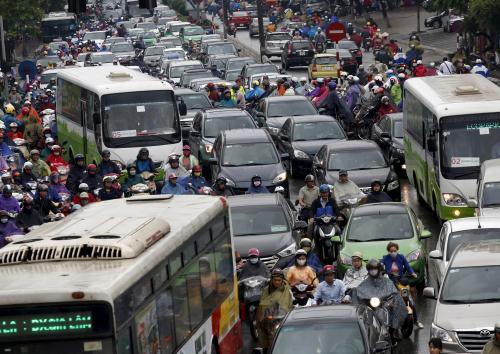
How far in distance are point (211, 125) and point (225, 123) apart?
367 mm

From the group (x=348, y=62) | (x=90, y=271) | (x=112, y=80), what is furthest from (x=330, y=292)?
(x=348, y=62)

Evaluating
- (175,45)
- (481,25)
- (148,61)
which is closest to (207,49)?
(148,61)

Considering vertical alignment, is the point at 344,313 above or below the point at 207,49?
above

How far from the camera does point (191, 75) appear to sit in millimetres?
54469

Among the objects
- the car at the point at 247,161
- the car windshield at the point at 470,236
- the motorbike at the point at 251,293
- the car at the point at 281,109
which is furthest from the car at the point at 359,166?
the motorbike at the point at 251,293

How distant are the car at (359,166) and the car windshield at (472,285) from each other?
1074 centimetres

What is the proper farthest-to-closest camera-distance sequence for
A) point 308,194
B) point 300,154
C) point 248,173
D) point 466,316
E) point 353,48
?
point 353,48
point 300,154
point 248,173
point 308,194
point 466,316

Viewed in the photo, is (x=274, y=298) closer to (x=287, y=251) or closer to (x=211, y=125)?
(x=287, y=251)

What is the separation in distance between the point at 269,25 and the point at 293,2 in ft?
72.9

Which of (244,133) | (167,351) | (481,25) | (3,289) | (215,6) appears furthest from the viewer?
(215,6)

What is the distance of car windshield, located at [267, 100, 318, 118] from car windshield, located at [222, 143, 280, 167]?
302 inches

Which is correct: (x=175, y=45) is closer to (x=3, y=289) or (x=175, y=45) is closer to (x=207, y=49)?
(x=207, y=49)

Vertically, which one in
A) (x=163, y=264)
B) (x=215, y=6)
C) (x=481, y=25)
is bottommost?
(x=215, y=6)

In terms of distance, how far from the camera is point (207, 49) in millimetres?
69938
